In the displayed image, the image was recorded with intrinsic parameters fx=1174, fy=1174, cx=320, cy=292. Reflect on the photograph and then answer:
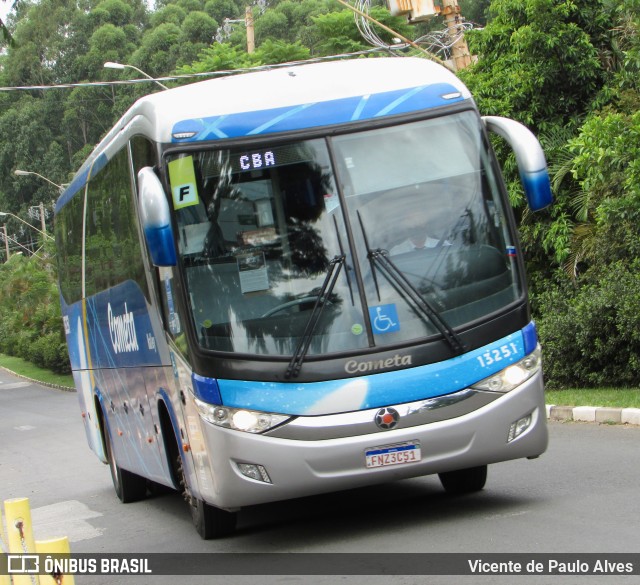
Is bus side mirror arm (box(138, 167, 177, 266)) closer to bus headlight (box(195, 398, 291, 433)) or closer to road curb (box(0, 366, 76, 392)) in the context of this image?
bus headlight (box(195, 398, 291, 433))

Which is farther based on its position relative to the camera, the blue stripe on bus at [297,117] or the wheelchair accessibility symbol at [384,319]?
the blue stripe on bus at [297,117]

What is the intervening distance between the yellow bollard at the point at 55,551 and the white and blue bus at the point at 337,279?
280cm

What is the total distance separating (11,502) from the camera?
17.8 ft

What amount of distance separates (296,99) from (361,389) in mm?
2146

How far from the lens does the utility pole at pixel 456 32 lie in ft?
86.3

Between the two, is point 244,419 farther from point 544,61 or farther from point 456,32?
point 456,32

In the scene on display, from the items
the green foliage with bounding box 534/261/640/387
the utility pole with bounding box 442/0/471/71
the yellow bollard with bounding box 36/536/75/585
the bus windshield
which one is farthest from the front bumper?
the utility pole with bounding box 442/0/471/71

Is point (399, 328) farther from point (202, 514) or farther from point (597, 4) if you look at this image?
point (597, 4)

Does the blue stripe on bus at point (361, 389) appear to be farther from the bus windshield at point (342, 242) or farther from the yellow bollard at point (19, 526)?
the yellow bollard at point (19, 526)

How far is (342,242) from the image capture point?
791 centimetres

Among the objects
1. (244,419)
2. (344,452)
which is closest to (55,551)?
(244,419)

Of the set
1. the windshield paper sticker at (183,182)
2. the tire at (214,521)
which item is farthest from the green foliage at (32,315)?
the windshield paper sticker at (183,182)

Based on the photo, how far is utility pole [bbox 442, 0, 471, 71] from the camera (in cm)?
2630

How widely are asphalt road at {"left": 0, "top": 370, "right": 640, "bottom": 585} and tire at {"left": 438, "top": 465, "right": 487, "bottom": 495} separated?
0.11 metres
